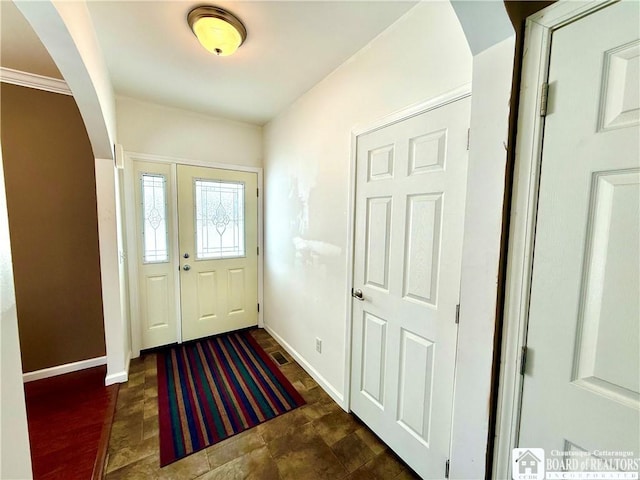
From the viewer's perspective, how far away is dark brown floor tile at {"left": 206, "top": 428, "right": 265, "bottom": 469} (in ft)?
5.00

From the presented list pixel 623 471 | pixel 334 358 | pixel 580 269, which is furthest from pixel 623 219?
pixel 334 358

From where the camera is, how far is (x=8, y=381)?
55 centimetres

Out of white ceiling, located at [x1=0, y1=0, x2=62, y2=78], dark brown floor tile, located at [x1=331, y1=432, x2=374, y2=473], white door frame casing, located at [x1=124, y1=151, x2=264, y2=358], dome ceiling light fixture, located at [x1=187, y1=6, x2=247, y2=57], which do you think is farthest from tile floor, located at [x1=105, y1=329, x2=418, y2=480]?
white ceiling, located at [x1=0, y1=0, x2=62, y2=78]

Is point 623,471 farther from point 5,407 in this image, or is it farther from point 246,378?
point 246,378

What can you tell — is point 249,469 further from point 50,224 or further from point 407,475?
point 50,224

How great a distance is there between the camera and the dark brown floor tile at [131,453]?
4.86 ft

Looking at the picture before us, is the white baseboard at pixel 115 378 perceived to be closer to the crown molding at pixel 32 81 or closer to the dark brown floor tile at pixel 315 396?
the dark brown floor tile at pixel 315 396

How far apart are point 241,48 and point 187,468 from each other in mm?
2501

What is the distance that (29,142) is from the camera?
2102 mm

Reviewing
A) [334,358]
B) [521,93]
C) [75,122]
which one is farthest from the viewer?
[75,122]

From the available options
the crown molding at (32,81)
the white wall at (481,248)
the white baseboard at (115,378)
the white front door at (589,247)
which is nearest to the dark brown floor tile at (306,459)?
the white wall at (481,248)

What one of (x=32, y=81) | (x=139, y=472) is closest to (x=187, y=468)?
(x=139, y=472)

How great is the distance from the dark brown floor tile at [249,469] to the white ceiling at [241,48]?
246 centimetres

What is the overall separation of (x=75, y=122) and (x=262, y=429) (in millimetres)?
2838
